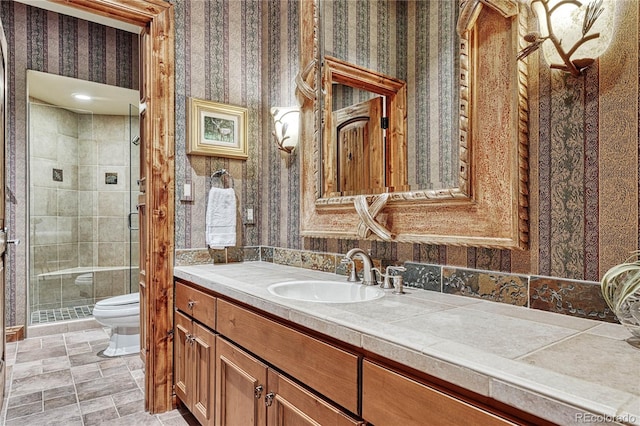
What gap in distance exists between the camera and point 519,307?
118 centimetres

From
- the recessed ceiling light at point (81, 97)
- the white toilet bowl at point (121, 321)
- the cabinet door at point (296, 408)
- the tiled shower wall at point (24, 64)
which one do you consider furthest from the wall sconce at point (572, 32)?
the recessed ceiling light at point (81, 97)

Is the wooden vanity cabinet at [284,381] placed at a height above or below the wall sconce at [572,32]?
below

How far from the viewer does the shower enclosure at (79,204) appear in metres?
3.73

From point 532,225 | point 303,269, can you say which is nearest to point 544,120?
point 532,225

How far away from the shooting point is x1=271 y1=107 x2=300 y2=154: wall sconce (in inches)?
88.0

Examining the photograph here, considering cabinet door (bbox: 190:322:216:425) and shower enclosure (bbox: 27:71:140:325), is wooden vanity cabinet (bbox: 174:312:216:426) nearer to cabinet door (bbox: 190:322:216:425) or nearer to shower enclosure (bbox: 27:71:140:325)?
cabinet door (bbox: 190:322:216:425)

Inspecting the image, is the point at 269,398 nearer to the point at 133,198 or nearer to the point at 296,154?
the point at 296,154

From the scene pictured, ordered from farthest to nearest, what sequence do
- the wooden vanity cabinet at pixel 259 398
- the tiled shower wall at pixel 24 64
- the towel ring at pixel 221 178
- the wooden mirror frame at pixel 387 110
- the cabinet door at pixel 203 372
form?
the tiled shower wall at pixel 24 64 → the towel ring at pixel 221 178 → the cabinet door at pixel 203 372 → the wooden mirror frame at pixel 387 110 → the wooden vanity cabinet at pixel 259 398

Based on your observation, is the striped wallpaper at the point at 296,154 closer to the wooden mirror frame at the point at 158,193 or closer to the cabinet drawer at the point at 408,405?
the wooden mirror frame at the point at 158,193

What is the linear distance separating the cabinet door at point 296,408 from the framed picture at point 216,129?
1431 mm

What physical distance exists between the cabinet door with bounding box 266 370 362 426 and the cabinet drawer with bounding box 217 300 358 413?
31mm

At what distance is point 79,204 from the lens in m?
4.21

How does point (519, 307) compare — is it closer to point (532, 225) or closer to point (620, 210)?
point (532, 225)

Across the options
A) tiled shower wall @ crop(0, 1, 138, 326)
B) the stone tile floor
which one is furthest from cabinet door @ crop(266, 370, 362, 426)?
tiled shower wall @ crop(0, 1, 138, 326)
